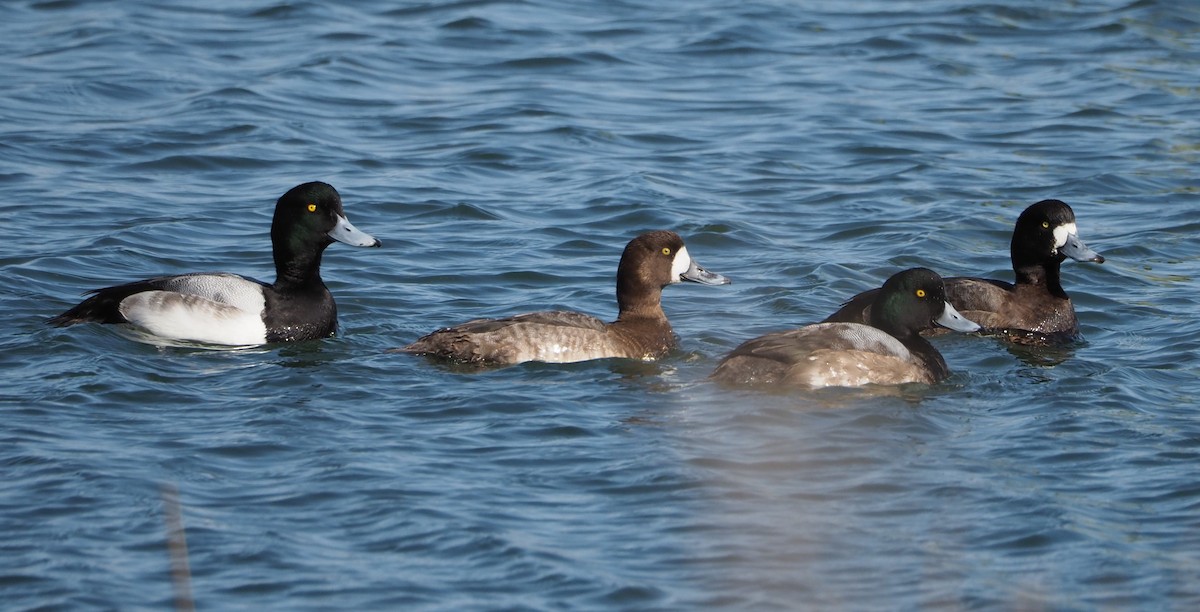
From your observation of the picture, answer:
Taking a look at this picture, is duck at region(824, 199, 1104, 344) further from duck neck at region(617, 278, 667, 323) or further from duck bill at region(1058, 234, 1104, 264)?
duck neck at region(617, 278, 667, 323)

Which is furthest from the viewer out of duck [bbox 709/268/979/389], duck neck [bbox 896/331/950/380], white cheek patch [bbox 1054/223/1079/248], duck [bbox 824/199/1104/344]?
white cheek patch [bbox 1054/223/1079/248]

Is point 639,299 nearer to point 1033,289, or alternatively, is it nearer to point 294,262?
point 294,262

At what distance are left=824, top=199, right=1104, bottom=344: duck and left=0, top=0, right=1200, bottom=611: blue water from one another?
0.18 metres

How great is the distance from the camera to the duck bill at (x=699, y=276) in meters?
9.78

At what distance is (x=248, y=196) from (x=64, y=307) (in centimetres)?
314

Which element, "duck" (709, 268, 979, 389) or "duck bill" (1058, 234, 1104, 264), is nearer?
"duck" (709, 268, 979, 389)

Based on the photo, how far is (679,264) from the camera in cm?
970

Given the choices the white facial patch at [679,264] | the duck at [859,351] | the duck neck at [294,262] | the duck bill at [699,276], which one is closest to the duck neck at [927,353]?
the duck at [859,351]

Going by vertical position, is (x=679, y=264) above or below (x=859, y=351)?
above

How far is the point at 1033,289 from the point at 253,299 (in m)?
4.70

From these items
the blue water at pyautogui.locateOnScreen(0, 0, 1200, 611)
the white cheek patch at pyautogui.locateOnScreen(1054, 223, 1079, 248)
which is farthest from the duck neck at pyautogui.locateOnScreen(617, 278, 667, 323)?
the white cheek patch at pyautogui.locateOnScreen(1054, 223, 1079, 248)

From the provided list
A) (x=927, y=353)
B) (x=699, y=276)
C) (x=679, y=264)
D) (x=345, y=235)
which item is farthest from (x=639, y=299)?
(x=345, y=235)

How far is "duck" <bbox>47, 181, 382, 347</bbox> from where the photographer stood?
9.66 metres

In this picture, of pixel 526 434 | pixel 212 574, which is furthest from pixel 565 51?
pixel 212 574
